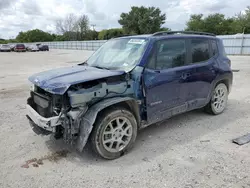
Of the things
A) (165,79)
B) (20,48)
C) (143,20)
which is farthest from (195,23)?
(165,79)

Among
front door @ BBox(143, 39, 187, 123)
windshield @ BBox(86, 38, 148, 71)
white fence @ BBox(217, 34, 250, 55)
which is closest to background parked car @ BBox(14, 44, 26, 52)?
white fence @ BBox(217, 34, 250, 55)

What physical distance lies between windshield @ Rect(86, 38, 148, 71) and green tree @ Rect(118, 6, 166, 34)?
48.4m

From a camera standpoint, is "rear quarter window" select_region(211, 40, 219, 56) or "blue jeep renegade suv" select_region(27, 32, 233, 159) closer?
"blue jeep renegade suv" select_region(27, 32, 233, 159)

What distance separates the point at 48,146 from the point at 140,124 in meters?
1.54

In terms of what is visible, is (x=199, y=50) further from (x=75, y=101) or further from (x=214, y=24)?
(x=214, y=24)

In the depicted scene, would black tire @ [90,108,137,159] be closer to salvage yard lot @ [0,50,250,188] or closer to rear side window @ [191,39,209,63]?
salvage yard lot @ [0,50,250,188]

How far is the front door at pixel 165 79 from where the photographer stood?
11.0 ft

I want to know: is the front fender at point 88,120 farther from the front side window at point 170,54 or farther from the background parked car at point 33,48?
the background parked car at point 33,48

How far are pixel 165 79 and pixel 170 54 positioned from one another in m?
0.48

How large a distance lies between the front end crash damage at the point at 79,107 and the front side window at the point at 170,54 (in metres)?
0.86

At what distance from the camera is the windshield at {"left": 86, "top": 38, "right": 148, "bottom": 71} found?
342 cm

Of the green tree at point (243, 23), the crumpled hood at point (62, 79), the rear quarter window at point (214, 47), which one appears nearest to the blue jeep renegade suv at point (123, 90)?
the crumpled hood at point (62, 79)

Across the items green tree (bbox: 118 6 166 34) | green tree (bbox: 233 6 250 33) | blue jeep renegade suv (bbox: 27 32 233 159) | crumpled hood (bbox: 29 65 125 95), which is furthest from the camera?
green tree (bbox: 118 6 166 34)

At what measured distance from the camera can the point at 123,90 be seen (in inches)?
125
